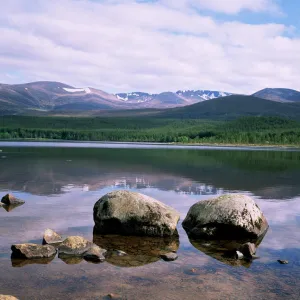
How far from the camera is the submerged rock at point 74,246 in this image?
19.6 metres

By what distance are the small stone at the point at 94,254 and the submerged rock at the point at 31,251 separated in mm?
1647

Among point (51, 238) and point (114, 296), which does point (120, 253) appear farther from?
point (114, 296)

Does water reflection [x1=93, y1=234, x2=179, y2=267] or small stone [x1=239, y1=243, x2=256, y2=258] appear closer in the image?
water reflection [x1=93, y1=234, x2=179, y2=267]

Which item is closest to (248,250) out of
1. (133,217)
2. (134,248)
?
(134,248)

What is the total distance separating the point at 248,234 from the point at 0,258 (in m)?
13.4

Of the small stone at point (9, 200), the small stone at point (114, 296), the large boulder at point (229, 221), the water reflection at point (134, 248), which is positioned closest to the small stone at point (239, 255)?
the water reflection at point (134, 248)

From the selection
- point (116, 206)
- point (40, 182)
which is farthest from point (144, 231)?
point (40, 182)

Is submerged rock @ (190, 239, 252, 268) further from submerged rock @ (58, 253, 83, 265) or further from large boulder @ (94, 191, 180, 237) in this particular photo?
submerged rock @ (58, 253, 83, 265)

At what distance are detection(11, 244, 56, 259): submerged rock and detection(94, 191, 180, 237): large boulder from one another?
516 centimetres

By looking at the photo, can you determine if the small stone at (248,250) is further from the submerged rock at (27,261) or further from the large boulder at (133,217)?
the submerged rock at (27,261)

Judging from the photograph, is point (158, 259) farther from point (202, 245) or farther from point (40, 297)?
point (40, 297)

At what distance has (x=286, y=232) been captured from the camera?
2506cm

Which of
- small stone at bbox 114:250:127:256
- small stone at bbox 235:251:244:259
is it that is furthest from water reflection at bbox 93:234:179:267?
small stone at bbox 235:251:244:259

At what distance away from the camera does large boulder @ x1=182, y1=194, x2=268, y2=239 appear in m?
23.4
